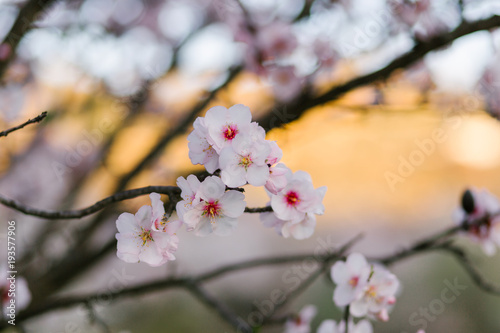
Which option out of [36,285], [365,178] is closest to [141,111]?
[36,285]

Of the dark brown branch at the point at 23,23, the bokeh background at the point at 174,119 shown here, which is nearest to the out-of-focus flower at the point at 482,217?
the bokeh background at the point at 174,119

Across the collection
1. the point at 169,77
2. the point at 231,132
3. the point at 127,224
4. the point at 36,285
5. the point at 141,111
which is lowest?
the point at 36,285

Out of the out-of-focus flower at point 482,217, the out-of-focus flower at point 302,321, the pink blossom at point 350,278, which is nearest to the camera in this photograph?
the pink blossom at point 350,278

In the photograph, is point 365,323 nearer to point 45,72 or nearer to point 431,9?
point 431,9

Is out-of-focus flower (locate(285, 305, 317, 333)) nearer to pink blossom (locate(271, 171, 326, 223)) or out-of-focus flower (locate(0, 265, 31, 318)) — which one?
pink blossom (locate(271, 171, 326, 223))

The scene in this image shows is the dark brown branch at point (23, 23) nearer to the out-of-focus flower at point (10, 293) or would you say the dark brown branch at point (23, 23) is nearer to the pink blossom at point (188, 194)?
the out-of-focus flower at point (10, 293)

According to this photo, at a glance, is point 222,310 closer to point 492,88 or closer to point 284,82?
point 284,82
